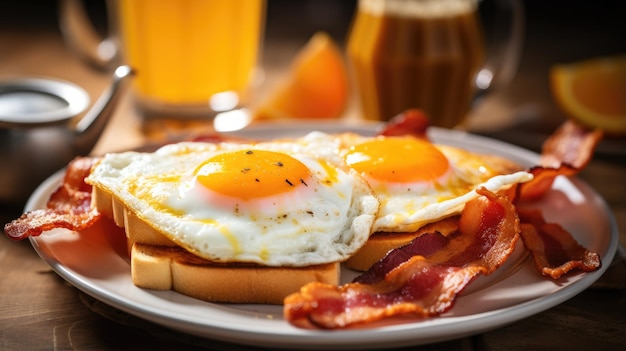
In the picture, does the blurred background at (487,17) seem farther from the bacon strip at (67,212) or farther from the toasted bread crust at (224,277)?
the toasted bread crust at (224,277)

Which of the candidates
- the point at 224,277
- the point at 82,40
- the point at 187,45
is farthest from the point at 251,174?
the point at 82,40

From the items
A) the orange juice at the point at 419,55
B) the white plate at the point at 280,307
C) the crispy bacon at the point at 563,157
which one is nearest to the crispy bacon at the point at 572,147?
the crispy bacon at the point at 563,157

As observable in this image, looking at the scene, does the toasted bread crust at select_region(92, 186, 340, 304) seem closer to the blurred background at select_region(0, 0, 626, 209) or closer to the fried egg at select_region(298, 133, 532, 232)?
the fried egg at select_region(298, 133, 532, 232)

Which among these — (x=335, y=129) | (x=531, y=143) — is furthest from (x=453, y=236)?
(x=531, y=143)

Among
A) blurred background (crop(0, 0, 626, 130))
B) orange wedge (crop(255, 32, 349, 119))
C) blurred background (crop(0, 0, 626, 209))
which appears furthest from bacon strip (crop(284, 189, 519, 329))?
blurred background (crop(0, 0, 626, 130))

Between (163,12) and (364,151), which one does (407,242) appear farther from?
(163,12)

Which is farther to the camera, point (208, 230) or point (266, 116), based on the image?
point (266, 116)

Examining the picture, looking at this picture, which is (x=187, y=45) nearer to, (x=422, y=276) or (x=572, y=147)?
(x=572, y=147)
